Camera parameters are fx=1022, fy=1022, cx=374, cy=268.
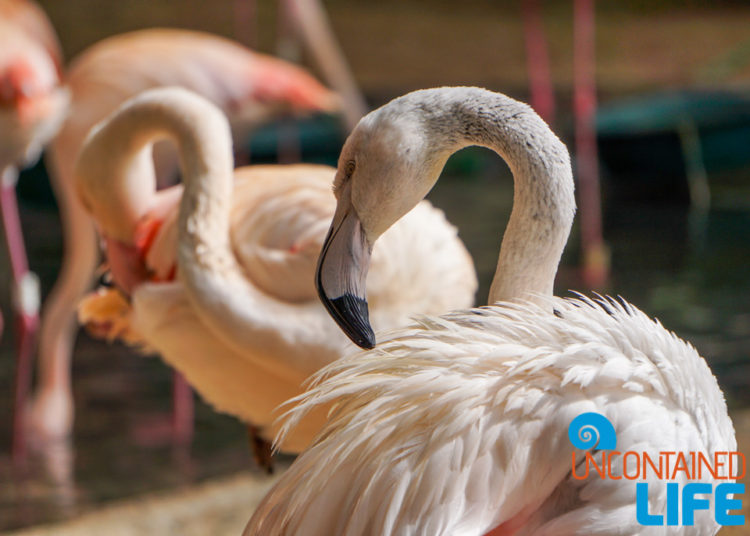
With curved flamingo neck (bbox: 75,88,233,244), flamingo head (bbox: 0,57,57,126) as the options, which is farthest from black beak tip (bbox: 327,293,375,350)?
flamingo head (bbox: 0,57,57,126)

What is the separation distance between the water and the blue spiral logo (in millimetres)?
2600

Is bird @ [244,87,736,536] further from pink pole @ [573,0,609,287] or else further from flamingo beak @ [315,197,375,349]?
pink pole @ [573,0,609,287]

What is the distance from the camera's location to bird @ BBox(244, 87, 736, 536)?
1353mm

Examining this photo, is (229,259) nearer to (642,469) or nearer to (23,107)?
(642,469)

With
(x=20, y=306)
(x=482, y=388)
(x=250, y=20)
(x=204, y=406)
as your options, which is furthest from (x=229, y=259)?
(x=250, y=20)

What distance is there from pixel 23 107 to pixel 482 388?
9.38ft

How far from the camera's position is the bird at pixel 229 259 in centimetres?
217

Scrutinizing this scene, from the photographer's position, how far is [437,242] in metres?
2.38

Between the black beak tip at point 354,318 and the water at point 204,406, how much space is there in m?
2.27

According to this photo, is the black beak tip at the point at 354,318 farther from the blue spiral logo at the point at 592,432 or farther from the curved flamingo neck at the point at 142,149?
the curved flamingo neck at the point at 142,149

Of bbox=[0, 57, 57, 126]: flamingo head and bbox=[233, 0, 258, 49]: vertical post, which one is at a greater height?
bbox=[233, 0, 258, 49]: vertical post

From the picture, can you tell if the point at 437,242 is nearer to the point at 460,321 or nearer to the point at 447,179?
the point at 460,321

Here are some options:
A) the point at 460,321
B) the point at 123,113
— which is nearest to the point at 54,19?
the point at 123,113

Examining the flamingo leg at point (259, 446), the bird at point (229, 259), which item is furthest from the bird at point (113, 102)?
the flamingo leg at point (259, 446)
